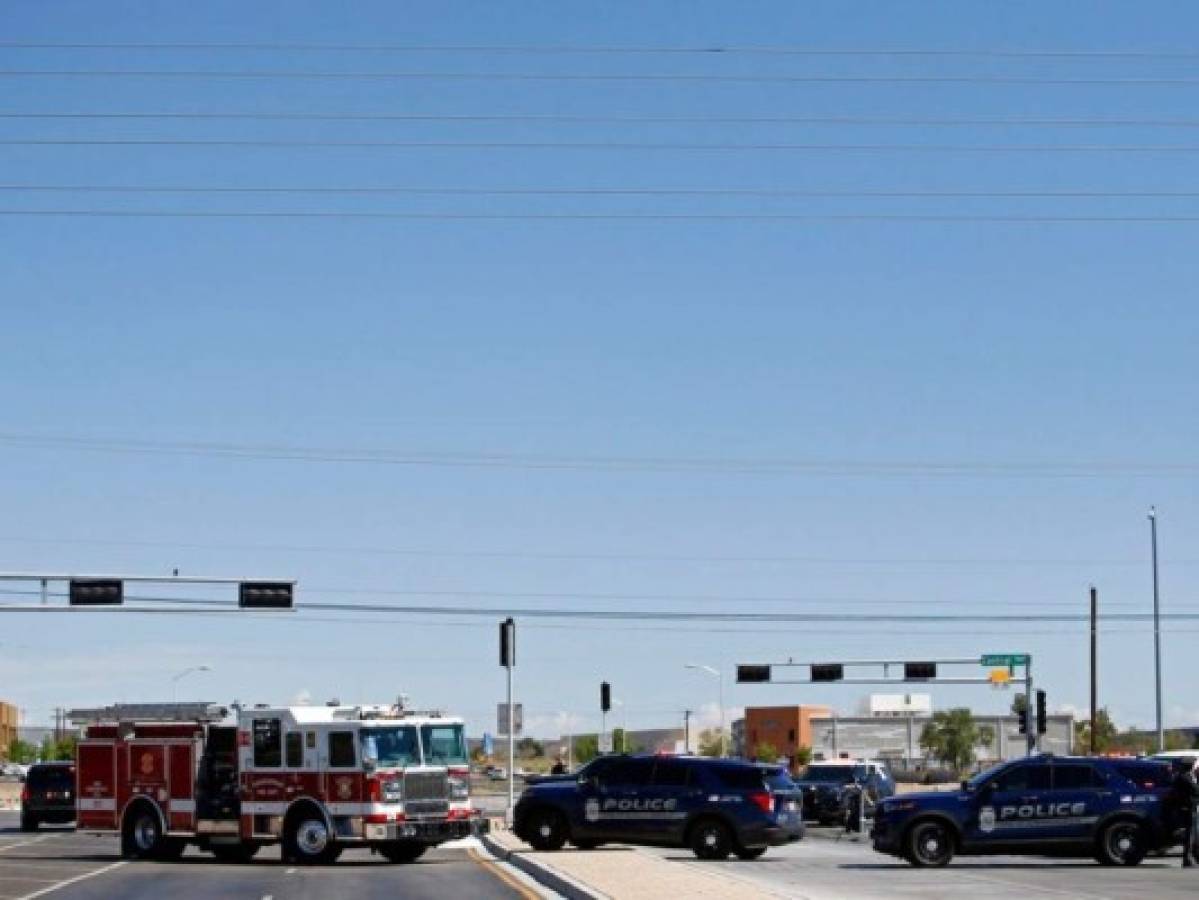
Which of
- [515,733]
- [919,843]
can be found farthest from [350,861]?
[515,733]

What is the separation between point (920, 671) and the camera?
89.7 metres

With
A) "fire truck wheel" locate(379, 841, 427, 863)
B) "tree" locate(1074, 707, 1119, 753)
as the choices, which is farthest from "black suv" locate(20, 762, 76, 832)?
"tree" locate(1074, 707, 1119, 753)

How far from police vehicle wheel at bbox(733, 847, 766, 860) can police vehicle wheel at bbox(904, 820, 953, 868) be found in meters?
3.15

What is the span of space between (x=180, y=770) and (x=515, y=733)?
17.0 metres

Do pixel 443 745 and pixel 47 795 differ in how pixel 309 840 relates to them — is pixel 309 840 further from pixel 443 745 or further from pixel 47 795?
pixel 47 795

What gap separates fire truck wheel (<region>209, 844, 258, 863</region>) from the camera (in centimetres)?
4238

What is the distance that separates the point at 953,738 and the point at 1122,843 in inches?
5511

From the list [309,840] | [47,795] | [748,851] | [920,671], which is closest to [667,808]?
[748,851]

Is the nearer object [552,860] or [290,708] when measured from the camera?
[552,860]

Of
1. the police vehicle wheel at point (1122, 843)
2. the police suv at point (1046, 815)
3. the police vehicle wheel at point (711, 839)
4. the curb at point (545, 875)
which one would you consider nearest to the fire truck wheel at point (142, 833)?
the curb at point (545, 875)

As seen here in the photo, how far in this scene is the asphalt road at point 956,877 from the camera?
97.5ft

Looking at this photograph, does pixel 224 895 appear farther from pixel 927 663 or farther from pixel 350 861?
pixel 927 663

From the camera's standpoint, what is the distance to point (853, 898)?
28.8m

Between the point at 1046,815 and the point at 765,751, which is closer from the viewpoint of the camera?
the point at 1046,815
